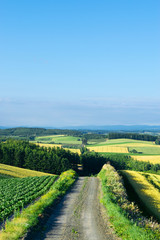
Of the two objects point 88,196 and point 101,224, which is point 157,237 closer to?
point 101,224

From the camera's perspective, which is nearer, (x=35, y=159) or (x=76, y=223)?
(x=76, y=223)

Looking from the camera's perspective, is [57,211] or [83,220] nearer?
[83,220]

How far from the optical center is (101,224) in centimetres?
1784

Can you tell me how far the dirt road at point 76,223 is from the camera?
607 inches

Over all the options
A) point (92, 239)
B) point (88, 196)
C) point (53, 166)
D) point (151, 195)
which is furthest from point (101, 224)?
point (53, 166)

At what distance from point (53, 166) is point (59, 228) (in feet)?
283

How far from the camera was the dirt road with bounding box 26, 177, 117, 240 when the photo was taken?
15430 millimetres

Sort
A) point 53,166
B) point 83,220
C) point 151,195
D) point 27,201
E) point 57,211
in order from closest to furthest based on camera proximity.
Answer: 1. point 83,220
2. point 57,211
3. point 27,201
4. point 151,195
5. point 53,166

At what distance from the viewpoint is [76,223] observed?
59.7ft

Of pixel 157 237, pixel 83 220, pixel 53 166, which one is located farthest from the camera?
pixel 53 166

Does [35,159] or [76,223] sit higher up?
[76,223]

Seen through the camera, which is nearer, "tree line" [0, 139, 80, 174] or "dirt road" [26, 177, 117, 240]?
"dirt road" [26, 177, 117, 240]

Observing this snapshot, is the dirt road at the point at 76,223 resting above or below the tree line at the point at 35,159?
above

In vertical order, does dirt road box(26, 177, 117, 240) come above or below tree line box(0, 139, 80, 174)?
above
